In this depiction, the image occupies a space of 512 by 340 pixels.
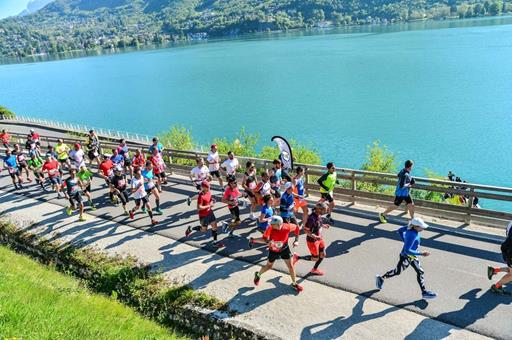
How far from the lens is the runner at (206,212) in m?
10.7

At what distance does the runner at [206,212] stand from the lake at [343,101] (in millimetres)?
30811

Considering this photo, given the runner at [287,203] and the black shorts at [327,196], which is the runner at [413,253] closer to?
the runner at [287,203]

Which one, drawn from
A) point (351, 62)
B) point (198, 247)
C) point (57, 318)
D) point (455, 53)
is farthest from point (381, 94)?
point (57, 318)

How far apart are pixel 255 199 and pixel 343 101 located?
54.2 m

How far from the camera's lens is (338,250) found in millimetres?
10430

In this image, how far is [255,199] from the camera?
40.3 ft

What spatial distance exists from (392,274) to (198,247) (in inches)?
199

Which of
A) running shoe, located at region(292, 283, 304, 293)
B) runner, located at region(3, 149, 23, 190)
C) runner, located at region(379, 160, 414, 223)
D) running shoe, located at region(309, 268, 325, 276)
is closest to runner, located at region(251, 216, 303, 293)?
running shoe, located at region(292, 283, 304, 293)

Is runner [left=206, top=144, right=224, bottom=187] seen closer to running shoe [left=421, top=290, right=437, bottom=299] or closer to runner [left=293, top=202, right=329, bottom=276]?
runner [left=293, top=202, right=329, bottom=276]

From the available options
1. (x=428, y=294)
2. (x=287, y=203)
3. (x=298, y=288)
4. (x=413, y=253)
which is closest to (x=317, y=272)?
(x=298, y=288)

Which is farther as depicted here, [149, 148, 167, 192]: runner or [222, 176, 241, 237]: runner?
[149, 148, 167, 192]: runner

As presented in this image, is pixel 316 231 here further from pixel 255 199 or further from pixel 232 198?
pixel 255 199

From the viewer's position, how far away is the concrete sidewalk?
7.65m

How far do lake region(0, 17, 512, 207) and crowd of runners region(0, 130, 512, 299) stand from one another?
2799cm
